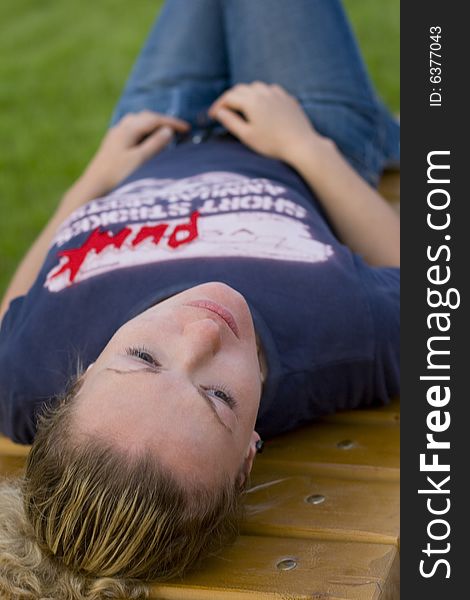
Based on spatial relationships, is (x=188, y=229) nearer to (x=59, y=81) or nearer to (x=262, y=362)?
(x=262, y=362)

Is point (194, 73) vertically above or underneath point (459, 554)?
above

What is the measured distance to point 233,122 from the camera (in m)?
3.39

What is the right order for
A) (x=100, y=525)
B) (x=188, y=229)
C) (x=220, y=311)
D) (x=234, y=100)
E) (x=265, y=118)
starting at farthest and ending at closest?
(x=234, y=100)
(x=265, y=118)
(x=188, y=229)
(x=220, y=311)
(x=100, y=525)

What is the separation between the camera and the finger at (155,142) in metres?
3.51

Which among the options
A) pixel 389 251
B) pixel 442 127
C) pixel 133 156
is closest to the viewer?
pixel 442 127

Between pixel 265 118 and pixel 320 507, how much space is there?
1438mm

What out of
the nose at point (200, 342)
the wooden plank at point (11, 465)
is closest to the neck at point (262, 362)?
the nose at point (200, 342)

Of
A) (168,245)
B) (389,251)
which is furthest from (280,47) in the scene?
(168,245)

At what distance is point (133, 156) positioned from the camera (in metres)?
3.50

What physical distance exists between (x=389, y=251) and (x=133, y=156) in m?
0.98

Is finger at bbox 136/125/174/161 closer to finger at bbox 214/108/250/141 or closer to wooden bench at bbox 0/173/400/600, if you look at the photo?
finger at bbox 214/108/250/141

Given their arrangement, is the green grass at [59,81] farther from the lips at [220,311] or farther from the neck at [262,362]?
the lips at [220,311]

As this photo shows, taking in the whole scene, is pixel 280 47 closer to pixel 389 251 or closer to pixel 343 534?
pixel 389 251

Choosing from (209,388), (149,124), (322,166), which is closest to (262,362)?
(209,388)
